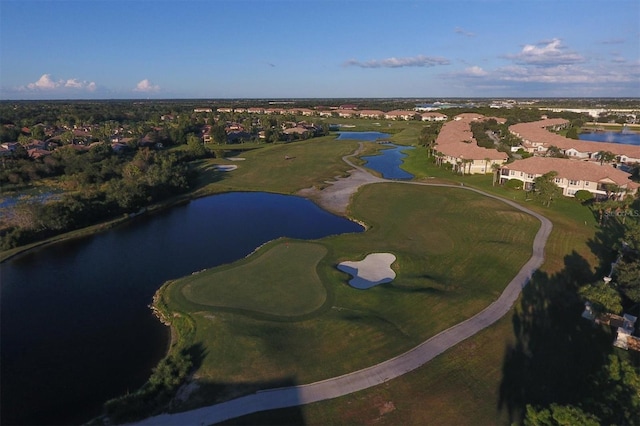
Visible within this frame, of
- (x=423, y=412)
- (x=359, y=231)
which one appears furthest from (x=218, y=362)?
(x=359, y=231)

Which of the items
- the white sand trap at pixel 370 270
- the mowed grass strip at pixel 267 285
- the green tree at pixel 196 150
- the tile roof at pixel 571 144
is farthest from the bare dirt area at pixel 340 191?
the tile roof at pixel 571 144

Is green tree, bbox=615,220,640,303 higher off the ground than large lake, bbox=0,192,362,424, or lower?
higher

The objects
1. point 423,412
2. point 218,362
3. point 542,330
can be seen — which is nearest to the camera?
point 423,412

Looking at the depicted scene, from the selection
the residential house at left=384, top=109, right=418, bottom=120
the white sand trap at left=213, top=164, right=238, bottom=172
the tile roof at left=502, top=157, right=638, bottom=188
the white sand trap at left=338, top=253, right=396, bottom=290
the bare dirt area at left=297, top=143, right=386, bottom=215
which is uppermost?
the residential house at left=384, top=109, right=418, bottom=120

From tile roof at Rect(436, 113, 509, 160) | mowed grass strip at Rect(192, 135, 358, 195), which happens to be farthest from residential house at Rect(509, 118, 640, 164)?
mowed grass strip at Rect(192, 135, 358, 195)

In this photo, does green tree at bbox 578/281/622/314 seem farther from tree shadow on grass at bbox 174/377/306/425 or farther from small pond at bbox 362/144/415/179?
small pond at bbox 362/144/415/179

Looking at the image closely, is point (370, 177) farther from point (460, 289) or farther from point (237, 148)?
point (237, 148)
